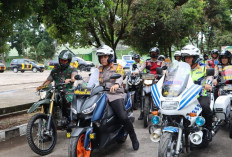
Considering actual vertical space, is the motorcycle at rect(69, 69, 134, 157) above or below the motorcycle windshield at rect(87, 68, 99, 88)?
below

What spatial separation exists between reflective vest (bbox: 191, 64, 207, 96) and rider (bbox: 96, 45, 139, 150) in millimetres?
1167

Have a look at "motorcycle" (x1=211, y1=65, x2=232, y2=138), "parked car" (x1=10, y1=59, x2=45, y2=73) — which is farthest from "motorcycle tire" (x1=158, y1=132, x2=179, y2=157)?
"parked car" (x1=10, y1=59, x2=45, y2=73)

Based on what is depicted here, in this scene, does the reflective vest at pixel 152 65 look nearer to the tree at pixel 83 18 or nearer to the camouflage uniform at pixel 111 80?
the tree at pixel 83 18

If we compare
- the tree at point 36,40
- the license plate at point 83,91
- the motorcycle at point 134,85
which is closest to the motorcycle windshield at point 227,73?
the motorcycle at point 134,85

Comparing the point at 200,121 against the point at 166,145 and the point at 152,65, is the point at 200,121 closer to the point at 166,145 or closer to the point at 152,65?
the point at 166,145

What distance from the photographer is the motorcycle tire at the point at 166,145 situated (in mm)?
3154

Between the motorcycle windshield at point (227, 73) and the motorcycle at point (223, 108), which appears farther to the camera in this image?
the motorcycle windshield at point (227, 73)

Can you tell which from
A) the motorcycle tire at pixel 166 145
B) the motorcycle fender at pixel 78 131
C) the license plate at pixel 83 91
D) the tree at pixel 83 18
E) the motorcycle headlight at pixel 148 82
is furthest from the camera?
the tree at pixel 83 18

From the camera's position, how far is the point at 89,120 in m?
3.73

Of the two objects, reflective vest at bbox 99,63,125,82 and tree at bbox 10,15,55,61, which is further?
tree at bbox 10,15,55,61

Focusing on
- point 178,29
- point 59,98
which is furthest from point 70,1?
point 178,29

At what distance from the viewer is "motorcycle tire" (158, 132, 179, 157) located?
10.3 feet

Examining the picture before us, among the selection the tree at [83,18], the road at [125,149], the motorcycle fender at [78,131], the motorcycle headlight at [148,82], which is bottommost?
the road at [125,149]

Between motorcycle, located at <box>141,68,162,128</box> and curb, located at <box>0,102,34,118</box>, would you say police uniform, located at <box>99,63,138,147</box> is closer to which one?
motorcycle, located at <box>141,68,162,128</box>
